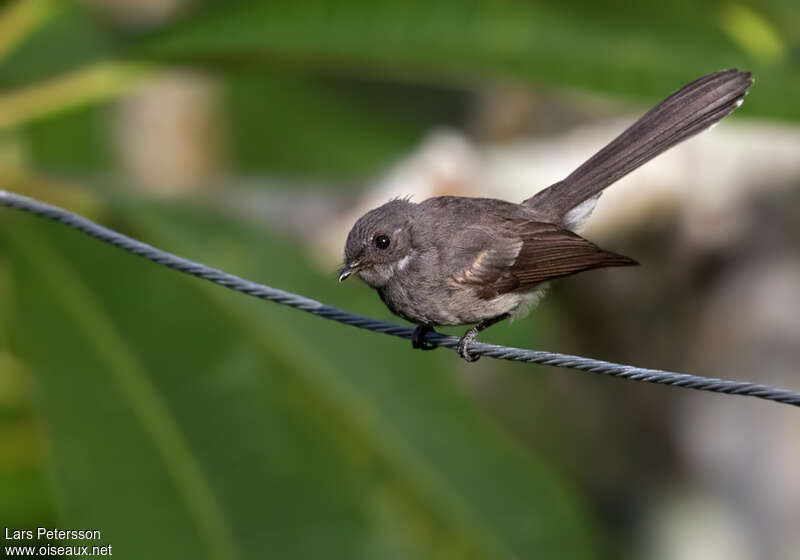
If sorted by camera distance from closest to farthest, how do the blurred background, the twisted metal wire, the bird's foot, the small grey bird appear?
1. the twisted metal wire
2. the bird's foot
3. the small grey bird
4. the blurred background

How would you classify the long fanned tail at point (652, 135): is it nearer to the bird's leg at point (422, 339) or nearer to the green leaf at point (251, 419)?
the bird's leg at point (422, 339)

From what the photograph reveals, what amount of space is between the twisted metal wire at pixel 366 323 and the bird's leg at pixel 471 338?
3cm

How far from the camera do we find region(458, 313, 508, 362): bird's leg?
346 centimetres

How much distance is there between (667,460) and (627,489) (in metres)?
0.54

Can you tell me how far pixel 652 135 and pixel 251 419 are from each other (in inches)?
88.1

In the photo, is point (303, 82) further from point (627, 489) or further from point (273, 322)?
point (273, 322)

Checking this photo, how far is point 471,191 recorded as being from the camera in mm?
6852

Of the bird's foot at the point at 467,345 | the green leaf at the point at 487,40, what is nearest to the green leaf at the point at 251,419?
the green leaf at the point at 487,40

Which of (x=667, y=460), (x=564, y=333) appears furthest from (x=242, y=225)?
(x=667, y=460)

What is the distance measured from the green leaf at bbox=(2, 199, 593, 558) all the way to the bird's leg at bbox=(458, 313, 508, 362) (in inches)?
49.5

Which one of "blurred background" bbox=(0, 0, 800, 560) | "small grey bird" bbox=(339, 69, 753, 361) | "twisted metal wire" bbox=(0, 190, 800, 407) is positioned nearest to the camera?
"twisted metal wire" bbox=(0, 190, 800, 407)

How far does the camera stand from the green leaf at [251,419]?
4449 millimetres

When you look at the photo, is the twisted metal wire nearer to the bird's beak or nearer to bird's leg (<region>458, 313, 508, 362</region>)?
bird's leg (<region>458, 313, 508, 362</region>)

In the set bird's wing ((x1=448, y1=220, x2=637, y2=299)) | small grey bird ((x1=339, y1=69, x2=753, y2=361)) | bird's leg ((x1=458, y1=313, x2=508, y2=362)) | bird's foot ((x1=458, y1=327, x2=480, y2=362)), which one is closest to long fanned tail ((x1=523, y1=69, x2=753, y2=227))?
small grey bird ((x1=339, y1=69, x2=753, y2=361))
